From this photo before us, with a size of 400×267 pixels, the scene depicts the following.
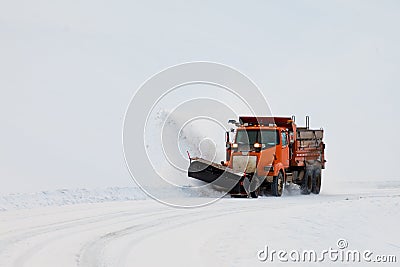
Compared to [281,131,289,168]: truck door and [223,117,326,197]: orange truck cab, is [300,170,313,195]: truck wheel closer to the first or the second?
[223,117,326,197]: orange truck cab

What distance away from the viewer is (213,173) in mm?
20594

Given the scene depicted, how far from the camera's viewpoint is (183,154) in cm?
2506

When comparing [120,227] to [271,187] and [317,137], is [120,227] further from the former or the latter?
[317,137]

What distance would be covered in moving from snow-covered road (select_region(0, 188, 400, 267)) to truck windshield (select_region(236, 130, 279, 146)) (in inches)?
161

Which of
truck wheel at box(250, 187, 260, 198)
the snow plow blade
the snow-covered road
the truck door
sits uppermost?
the truck door

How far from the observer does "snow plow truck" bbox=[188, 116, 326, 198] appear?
2053 cm

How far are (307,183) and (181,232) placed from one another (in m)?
13.9

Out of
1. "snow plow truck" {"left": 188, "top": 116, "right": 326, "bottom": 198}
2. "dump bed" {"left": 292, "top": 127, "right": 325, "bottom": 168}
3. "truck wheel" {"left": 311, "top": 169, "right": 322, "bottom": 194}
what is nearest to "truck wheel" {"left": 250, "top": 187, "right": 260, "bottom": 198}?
"snow plow truck" {"left": 188, "top": 116, "right": 326, "bottom": 198}

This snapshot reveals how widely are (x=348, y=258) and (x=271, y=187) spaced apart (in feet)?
36.0

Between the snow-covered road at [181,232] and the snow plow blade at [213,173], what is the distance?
8.86ft

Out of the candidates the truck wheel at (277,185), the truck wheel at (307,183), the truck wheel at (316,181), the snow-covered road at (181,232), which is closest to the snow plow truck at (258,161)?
the truck wheel at (277,185)

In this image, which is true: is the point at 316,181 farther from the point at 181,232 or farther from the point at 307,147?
the point at 181,232

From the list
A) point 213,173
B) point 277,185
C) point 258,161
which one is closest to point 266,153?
point 258,161

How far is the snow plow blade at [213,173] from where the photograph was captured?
20438 millimetres
